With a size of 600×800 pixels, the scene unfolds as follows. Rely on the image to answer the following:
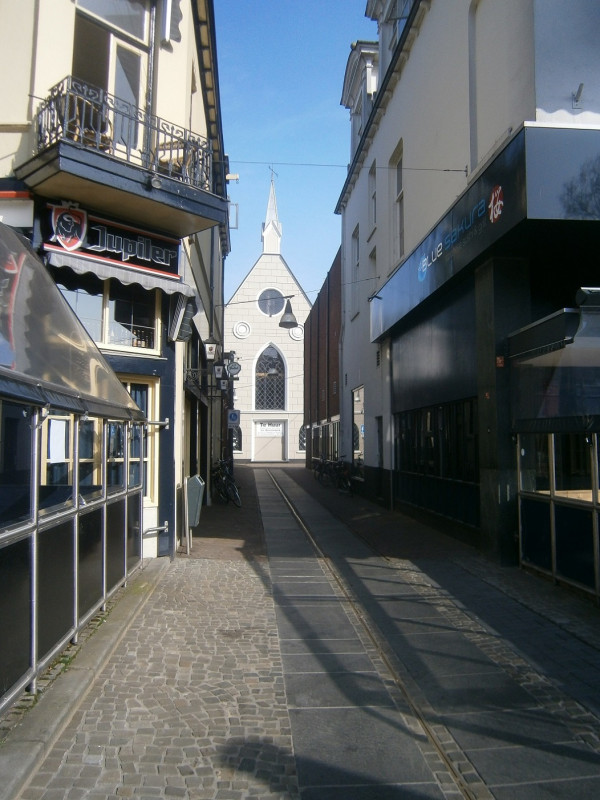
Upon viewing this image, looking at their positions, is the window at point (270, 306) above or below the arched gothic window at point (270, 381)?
above

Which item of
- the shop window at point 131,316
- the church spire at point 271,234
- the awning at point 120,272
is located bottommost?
the shop window at point 131,316

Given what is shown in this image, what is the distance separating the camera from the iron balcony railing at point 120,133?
27.8 ft

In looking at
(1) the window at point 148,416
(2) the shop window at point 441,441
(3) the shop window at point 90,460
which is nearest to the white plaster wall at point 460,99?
(2) the shop window at point 441,441

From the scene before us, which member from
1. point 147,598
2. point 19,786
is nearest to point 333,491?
point 147,598

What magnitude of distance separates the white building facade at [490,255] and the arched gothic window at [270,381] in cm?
3496

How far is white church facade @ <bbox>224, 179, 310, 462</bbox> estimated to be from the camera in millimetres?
51750

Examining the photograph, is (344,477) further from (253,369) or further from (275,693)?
(253,369)

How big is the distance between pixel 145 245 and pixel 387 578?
5.91 metres

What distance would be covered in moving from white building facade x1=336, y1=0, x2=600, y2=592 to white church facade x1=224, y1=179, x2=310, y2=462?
1356 inches

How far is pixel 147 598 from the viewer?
7.74 m

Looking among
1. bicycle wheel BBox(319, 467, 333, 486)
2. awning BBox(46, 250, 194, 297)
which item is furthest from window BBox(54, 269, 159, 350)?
bicycle wheel BBox(319, 467, 333, 486)

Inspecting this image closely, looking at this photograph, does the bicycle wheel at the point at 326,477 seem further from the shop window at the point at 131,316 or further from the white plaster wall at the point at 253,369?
the white plaster wall at the point at 253,369

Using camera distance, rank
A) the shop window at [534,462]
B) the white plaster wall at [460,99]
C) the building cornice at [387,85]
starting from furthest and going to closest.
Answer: the building cornice at [387,85] → the shop window at [534,462] → the white plaster wall at [460,99]

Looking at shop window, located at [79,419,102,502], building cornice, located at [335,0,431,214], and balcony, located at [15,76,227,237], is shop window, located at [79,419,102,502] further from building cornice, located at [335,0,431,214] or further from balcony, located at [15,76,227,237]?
building cornice, located at [335,0,431,214]
